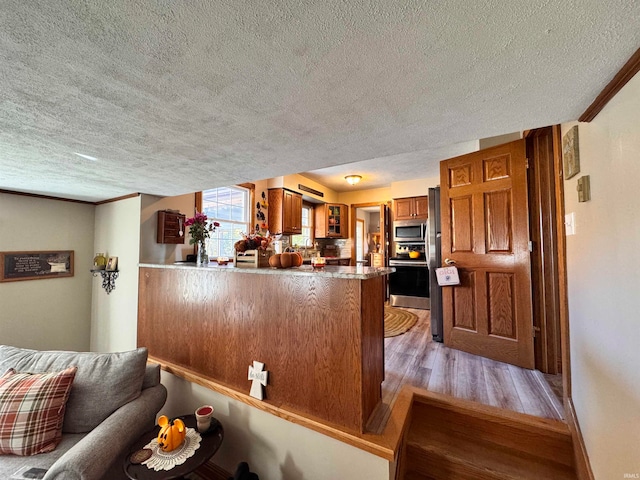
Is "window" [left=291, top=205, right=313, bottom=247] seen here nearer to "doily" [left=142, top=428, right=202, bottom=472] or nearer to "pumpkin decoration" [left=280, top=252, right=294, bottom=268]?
"pumpkin decoration" [left=280, top=252, right=294, bottom=268]

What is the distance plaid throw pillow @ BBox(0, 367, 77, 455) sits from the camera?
137 cm

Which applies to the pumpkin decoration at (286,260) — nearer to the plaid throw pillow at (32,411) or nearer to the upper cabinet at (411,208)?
the plaid throw pillow at (32,411)

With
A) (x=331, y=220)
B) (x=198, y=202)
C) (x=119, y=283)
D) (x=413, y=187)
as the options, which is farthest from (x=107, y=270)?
(x=413, y=187)

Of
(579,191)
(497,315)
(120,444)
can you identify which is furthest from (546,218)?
(120,444)

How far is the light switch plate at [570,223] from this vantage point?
132 centimetres

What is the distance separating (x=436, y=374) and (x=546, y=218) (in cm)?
166

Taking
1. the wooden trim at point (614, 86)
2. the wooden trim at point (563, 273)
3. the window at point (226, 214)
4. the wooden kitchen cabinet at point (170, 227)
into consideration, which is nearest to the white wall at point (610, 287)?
the wooden trim at point (614, 86)

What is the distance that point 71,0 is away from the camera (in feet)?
1.90

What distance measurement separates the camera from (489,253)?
241 cm

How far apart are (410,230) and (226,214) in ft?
10.9

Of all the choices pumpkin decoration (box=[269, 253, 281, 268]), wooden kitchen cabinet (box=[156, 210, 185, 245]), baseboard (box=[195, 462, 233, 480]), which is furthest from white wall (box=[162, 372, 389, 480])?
wooden kitchen cabinet (box=[156, 210, 185, 245])

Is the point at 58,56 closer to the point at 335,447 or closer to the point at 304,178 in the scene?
the point at 335,447

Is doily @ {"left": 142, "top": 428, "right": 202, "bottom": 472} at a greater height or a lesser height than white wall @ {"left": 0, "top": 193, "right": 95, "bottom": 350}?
lesser

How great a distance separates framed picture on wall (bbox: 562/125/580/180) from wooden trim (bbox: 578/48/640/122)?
0.16m
